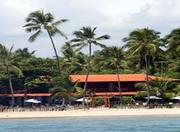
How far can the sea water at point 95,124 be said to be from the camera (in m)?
49.5

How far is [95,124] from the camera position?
55750 millimetres

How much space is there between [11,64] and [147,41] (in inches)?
735

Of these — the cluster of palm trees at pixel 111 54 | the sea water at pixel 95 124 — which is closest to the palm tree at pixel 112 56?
the cluster of palm trees at pixel 111 54

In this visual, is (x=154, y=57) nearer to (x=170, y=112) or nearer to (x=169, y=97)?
(x=169, y=97)

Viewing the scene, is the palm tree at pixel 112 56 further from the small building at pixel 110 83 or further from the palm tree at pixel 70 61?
the palm tree at pixel 70 61

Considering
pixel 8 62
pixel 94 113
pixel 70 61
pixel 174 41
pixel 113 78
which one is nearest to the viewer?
Result: pixel 94 113

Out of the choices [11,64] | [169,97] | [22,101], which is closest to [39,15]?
[11,64]

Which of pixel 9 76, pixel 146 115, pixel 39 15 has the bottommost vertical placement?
pixel 146 115

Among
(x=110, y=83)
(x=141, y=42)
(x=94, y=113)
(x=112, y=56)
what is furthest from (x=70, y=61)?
(x=94, y=113)

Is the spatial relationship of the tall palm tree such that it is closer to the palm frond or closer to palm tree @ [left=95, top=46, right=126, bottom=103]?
palm tree @ [left=95, top=46, right=126, bottom=103]

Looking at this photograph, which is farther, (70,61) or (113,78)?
(70,61)

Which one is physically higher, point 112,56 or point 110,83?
point 112,56

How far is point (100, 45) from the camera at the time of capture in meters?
78.6

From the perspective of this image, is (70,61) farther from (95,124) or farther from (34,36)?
(95,124)
